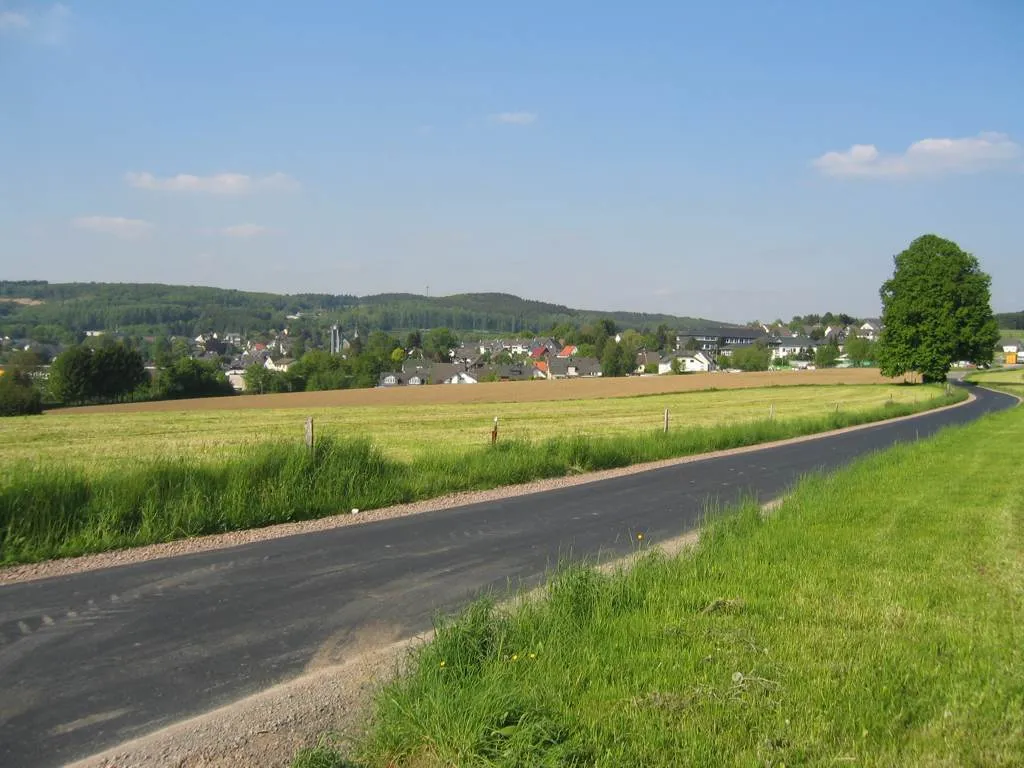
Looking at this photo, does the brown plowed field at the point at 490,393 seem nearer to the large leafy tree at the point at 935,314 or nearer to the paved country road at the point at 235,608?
the large leafy tree at the point at 935,314

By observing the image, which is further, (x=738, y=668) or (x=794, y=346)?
(x=794, y=346)

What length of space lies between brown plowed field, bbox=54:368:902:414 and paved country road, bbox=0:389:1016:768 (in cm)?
4657

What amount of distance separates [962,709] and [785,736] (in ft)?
3.80

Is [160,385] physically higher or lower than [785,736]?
lower

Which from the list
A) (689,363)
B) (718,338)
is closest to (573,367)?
(689,363)

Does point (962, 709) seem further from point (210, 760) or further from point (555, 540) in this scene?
point (555, 540)

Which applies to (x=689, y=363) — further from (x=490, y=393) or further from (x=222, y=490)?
(x=222, y=490)

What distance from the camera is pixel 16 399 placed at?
175 feet

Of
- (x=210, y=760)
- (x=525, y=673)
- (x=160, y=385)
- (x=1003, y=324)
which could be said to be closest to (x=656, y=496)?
(x=525, y=673)

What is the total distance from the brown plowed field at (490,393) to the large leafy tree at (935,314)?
29.5 feet

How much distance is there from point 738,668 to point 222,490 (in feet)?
27.2

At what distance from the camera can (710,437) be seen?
2373cm

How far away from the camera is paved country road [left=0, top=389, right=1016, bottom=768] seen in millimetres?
5266

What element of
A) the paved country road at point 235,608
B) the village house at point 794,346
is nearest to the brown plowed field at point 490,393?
the paved country road at point 235,608
